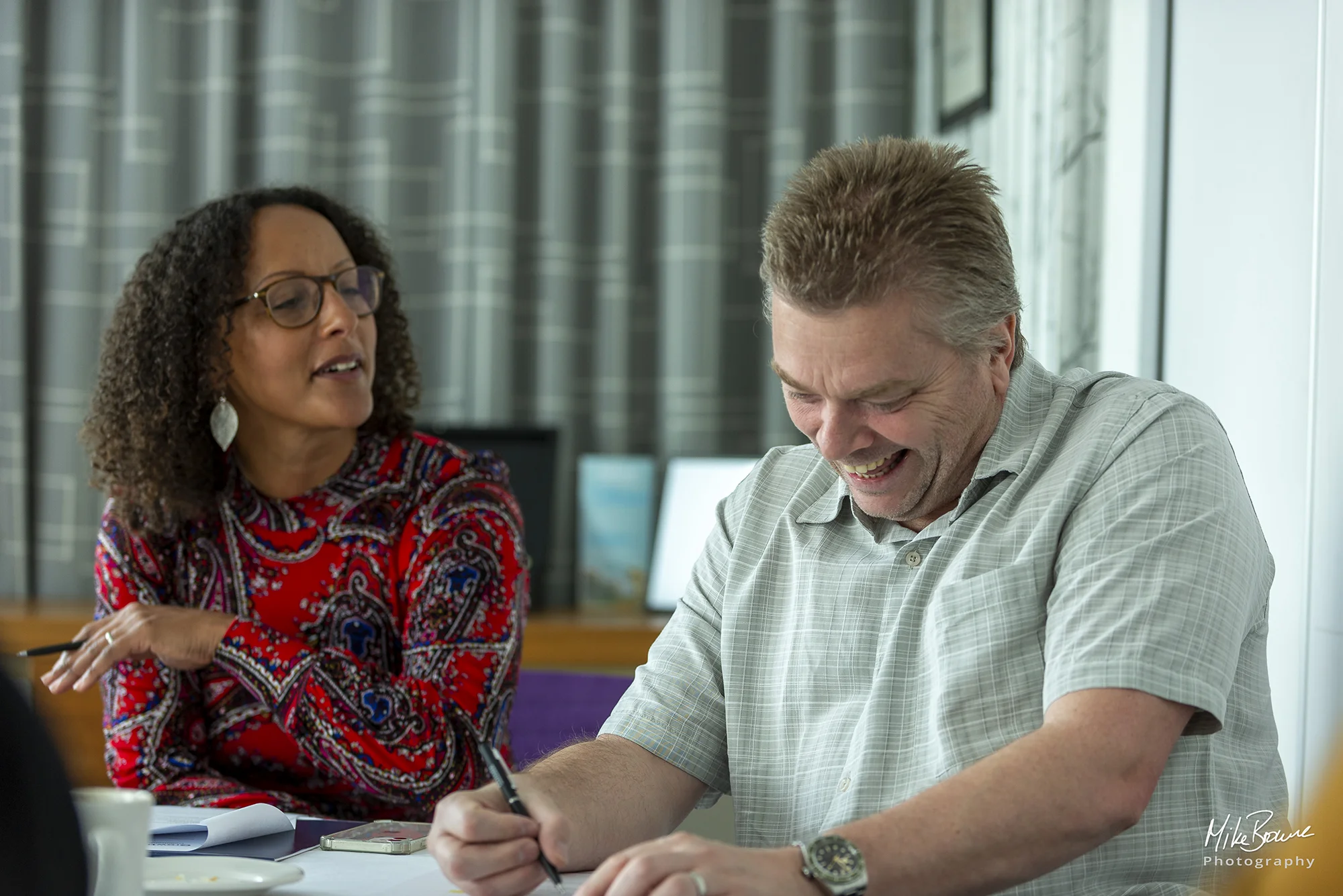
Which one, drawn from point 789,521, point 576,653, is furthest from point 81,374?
point 789,521

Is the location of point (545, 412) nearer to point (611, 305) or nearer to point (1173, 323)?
point (611, 305)

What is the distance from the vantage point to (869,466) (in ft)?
4.31

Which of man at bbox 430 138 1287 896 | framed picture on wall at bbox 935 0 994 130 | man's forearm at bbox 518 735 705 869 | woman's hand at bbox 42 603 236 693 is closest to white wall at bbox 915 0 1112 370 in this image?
framed picture on wall at bbox 935 0 994 130

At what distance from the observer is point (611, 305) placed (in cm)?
314

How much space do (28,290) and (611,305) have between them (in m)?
1.37

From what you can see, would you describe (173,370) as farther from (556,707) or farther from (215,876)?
(215,876)

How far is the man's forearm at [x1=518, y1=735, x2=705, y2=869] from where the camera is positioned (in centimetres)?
122

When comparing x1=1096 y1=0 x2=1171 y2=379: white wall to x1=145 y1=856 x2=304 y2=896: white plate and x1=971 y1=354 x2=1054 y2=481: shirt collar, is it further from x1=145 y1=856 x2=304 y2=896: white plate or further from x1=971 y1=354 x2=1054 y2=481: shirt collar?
x1=145 y1=856 x2=304 y2=896: white plate

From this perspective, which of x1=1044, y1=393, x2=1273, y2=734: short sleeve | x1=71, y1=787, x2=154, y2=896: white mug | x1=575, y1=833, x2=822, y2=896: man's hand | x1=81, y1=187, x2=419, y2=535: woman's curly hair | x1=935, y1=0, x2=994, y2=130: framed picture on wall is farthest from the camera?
x1=935, y1=0, x2=994, y2=130: framed picture on wall

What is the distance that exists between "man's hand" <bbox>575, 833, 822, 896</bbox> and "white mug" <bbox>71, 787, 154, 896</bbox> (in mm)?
311

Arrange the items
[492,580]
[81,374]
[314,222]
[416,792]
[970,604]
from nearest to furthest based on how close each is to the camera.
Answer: [970,604] < [416,792] < [492,580] < [314,222] < [81,374]

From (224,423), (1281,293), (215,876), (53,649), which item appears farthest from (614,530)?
(215,876)

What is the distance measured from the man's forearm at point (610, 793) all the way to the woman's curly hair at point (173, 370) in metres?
0.82

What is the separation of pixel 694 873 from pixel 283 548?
42.4 inches
